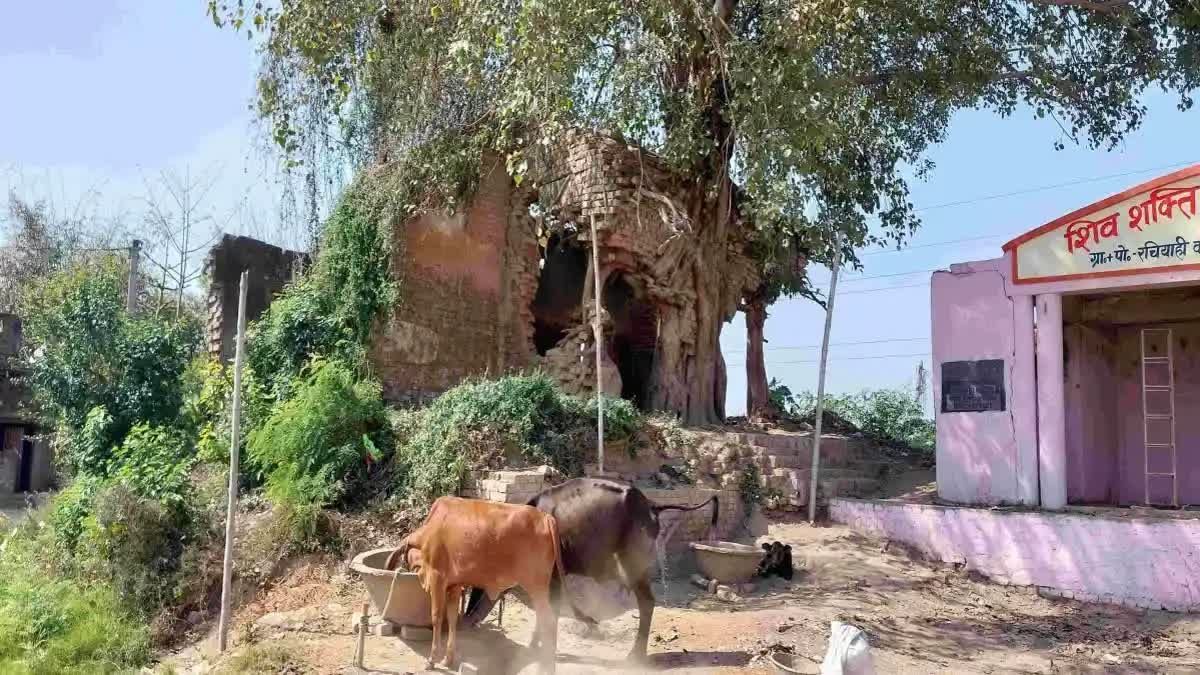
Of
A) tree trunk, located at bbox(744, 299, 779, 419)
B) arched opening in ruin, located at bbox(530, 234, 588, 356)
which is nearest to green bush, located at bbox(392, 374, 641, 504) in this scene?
arched opening in ruin, located at bbox(530, 234, 588, 356)

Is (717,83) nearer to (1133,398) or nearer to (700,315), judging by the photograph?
(700,315)

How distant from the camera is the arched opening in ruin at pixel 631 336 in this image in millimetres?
17375

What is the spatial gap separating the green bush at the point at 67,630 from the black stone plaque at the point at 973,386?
980 centimetres

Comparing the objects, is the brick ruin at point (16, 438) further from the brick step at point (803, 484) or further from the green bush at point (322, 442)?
the brick step at point (803, 484)

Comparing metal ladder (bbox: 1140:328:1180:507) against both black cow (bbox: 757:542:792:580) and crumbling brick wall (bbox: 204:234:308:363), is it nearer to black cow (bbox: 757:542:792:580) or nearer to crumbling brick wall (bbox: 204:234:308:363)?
black cow (bbox: 757:542:792:580)

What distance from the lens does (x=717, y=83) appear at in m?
14.3

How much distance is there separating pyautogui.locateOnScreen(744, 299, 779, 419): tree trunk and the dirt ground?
7618mm

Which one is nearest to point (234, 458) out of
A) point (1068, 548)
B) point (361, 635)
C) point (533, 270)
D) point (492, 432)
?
point (361, 635)

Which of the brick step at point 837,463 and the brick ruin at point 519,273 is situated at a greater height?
the brick ruin at point 519,273

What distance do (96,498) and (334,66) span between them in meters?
5.80

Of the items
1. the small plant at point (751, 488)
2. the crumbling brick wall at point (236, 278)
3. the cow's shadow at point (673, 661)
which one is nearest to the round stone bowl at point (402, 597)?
the cow's shadow at point (673, 661)

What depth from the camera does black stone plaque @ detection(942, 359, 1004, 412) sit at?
40.3 ft

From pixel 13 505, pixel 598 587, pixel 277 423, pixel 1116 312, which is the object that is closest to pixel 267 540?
pixel 277 423

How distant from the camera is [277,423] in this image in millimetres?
11219
